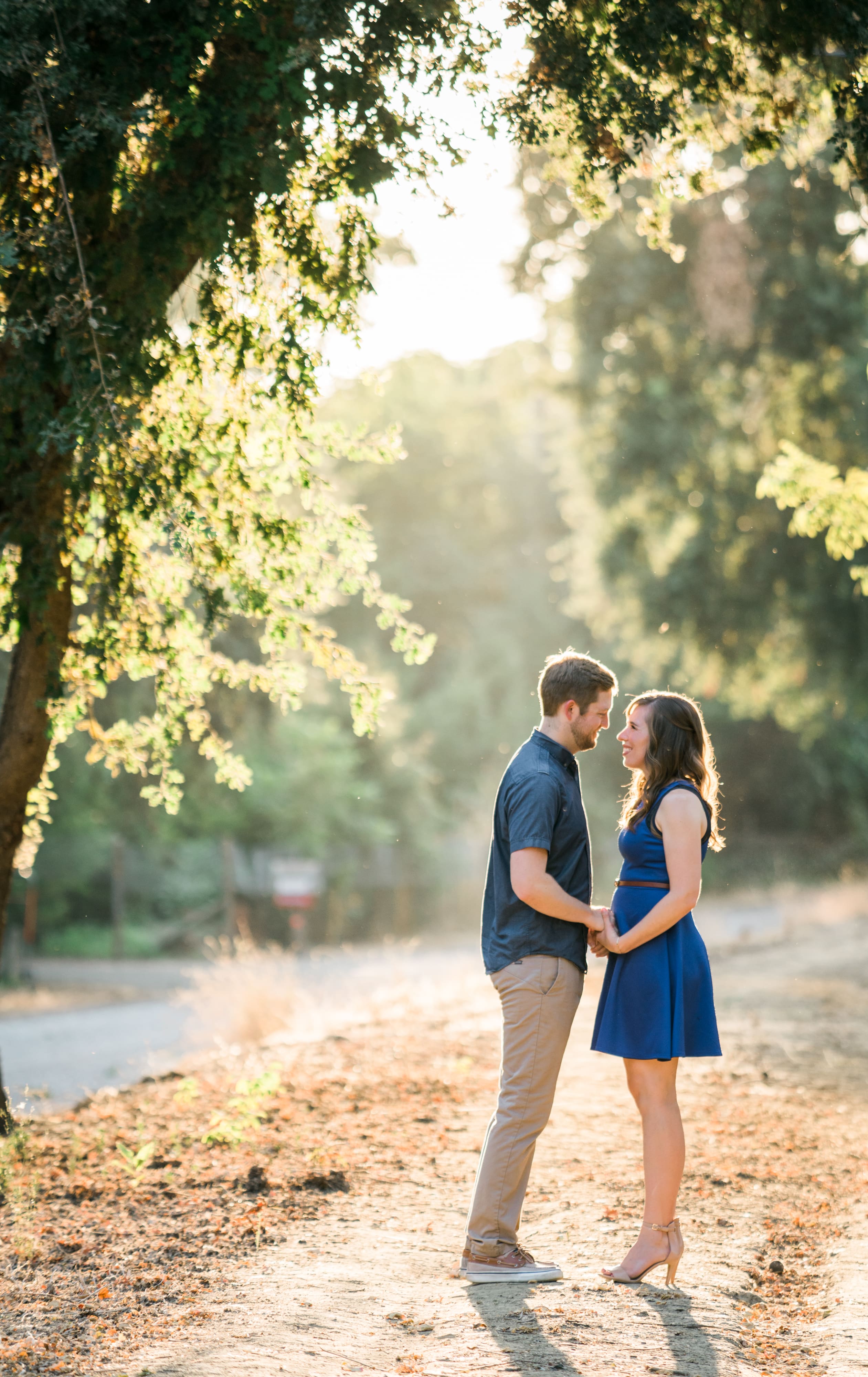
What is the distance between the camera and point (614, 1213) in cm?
535

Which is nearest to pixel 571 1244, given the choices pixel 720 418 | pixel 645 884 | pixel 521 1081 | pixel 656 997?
pixel 521 1081

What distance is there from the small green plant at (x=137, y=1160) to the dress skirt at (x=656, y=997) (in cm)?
277

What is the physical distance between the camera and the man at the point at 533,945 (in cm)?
444

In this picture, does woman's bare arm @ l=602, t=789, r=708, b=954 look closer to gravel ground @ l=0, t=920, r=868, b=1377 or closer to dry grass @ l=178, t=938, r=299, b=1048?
gravel ground @ l=0, t=920, r=868, b=1377

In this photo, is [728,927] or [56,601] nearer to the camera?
[56,601]

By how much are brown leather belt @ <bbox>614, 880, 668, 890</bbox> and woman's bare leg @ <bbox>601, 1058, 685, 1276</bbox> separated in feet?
1.85

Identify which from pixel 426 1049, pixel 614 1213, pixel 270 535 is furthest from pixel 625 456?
pixel 614 1213

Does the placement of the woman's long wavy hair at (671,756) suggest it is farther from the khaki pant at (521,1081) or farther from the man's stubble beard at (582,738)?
the khaki pant at (521,1081)

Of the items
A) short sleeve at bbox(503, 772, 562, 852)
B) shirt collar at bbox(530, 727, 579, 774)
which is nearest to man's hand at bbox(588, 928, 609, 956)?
short sleeve at bbox(503, 772, 562, 852)

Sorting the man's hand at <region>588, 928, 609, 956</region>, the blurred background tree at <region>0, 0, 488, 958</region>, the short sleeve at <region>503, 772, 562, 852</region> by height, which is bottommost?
the man's hand at <region>588, 928, 609, 956</region>

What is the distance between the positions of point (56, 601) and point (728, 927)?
22285 millimetres

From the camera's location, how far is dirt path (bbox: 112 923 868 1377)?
3.83 m

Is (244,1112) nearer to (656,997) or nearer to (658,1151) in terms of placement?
(658,1151)

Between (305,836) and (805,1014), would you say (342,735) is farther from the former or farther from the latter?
(805,1014)
